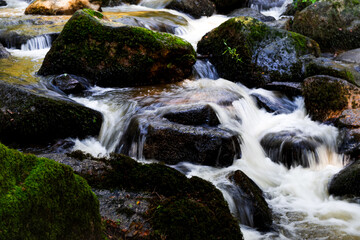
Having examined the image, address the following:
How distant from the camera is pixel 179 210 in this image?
299 centimetres

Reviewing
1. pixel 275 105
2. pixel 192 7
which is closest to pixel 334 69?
pixel 275 105

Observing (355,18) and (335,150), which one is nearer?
(335,150)

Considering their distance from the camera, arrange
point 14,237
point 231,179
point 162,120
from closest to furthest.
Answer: point 14,237 < point 231,179 < point 162,120

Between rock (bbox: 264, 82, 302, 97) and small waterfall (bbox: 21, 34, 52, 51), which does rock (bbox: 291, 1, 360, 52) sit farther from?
small waterfall (bbox: 21, 34, 52, 51)

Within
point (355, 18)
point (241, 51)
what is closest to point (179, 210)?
point (241, 51)

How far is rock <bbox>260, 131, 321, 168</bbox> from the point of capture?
20.8ft

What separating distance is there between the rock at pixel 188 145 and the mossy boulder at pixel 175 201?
2.07 m

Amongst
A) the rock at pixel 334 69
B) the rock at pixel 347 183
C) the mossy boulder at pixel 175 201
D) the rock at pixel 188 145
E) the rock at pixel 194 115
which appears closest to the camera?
the mossy boulder at pixel 175 201

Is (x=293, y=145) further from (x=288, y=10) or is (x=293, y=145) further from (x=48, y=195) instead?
(x=288, y=10)

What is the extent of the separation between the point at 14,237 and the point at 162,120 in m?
4.76

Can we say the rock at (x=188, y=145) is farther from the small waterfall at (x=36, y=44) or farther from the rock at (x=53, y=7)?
the rock at (x=53, y=7)

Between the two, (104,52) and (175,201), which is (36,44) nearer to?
(104,52)

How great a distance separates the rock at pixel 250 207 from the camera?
4.41 m

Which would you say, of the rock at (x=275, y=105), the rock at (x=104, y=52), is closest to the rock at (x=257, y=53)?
the rock at (x=275, y=105)
